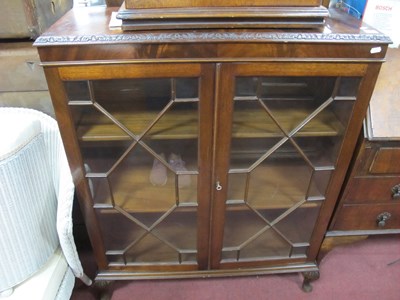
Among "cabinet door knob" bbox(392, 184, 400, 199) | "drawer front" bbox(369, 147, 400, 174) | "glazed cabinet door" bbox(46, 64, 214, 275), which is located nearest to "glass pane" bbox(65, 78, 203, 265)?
"glazed cabinet door" bbox(46, 64, 214, 275)

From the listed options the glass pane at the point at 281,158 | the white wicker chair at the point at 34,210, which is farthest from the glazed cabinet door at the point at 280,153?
the white wicker chair at the point at 34,210

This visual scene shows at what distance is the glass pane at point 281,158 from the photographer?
0.74m

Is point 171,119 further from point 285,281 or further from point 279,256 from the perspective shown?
point 285,281

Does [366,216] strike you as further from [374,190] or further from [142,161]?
[142,161]

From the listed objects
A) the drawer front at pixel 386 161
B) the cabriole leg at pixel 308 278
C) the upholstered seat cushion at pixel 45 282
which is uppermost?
the drawer front at pixel 386 161

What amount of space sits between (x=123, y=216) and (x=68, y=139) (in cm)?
31

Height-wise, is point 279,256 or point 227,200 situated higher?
point 227,200

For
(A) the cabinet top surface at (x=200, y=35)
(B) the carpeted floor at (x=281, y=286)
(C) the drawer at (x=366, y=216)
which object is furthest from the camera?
(B) the carpeted floor at (x=281, y=286)

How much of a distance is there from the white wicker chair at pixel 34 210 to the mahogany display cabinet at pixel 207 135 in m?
0.07

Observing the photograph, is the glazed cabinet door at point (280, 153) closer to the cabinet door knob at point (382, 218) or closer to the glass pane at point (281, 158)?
the glass pane at point (281, 158)

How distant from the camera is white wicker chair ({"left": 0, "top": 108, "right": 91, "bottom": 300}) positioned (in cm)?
70

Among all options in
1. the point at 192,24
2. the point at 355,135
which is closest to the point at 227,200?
the point at 355,135

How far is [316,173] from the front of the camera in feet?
2.88

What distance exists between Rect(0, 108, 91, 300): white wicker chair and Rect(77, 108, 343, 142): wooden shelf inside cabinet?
0.13 metres
